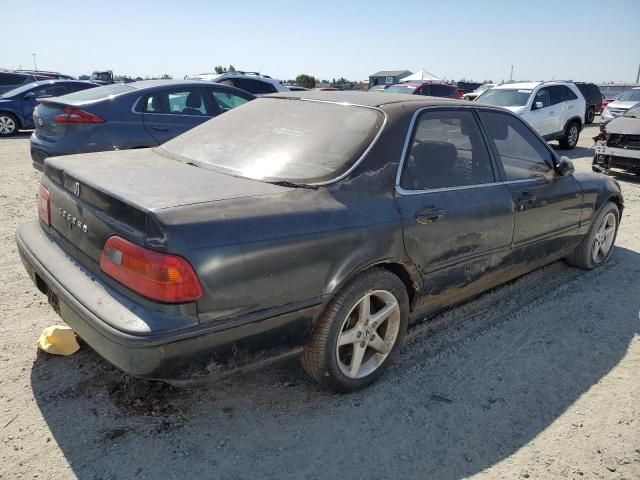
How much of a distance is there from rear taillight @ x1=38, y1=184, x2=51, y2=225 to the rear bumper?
1.35 ft

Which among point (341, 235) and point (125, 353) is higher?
point (341, 235)

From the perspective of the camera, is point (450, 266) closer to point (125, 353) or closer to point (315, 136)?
point (315, 136)

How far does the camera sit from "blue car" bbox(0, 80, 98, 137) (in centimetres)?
1323

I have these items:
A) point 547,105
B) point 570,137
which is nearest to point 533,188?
point 547,105

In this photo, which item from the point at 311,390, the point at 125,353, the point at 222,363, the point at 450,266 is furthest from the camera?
the point at 450,266

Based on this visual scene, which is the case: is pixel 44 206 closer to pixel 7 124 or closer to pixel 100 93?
pixel 100 93

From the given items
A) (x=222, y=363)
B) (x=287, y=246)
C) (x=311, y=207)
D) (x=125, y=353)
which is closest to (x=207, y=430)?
(x=222, y=363)

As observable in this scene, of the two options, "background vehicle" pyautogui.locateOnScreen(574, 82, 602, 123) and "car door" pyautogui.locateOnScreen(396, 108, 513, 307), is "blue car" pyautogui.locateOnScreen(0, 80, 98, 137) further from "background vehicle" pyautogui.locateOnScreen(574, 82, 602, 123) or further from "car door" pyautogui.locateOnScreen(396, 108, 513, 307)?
"background vehicle" pyautogui.locateOnScreen(574, 82, 602, 123)

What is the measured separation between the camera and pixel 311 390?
2.89m

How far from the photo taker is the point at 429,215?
292 cm

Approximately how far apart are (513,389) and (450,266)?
0.79 m

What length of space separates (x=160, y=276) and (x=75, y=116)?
15.8ft

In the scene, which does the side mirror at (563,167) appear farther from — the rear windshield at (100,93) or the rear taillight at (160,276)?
the rear windshield at (100,93)

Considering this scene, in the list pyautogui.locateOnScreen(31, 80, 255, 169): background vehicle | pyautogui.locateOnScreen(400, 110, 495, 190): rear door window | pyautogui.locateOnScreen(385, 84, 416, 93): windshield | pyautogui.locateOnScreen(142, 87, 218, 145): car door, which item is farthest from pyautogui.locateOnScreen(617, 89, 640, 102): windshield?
pyautogui.locateOnScreen(400, 110, 495, 190): rear door window
